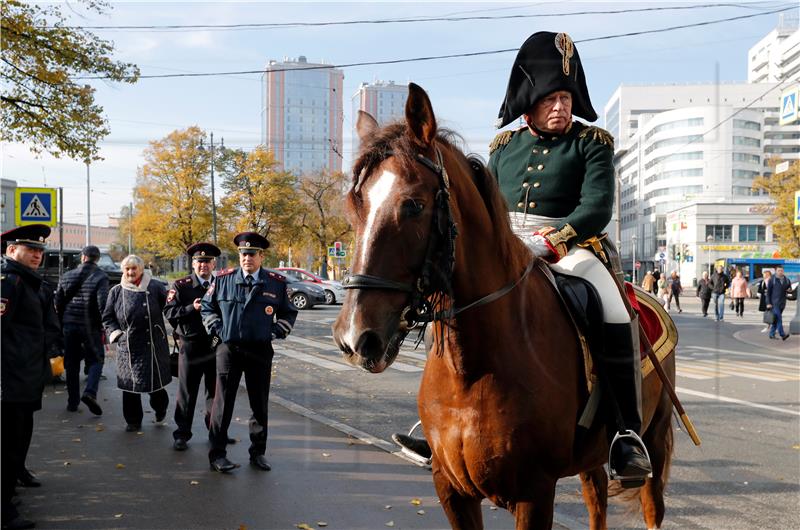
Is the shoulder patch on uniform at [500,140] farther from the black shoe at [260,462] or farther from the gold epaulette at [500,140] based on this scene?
the black shoe at [260,462]

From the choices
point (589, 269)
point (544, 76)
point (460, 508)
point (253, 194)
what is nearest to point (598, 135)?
point (544, 76)

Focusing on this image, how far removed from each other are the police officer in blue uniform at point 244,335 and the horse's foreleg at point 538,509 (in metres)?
3.98

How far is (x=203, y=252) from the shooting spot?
8.12 m

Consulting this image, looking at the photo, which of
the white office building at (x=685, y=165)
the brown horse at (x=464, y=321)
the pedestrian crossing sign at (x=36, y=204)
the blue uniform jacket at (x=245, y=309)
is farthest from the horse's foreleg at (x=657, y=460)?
the white office building at (x=685, y=165)

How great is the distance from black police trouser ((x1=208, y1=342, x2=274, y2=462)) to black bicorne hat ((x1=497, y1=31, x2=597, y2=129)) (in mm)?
3940

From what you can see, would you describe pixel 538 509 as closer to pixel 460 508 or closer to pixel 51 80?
pixel 460 508

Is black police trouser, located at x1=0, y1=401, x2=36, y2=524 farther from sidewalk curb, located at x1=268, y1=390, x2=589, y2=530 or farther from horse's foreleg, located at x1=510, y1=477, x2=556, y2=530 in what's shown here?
horse's foreleg, located at x1=510, y1=477, x2=556, y2=530

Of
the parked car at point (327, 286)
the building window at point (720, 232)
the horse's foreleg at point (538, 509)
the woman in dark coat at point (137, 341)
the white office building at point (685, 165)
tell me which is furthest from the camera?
the building window at point (720, 232)

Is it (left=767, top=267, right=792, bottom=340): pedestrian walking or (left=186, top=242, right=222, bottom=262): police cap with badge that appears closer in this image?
(left=186, top=242, right=222, bottom=262): police cap with badge

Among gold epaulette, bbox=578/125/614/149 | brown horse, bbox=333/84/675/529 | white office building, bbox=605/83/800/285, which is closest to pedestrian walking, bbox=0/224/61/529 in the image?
brown horse, bbox=333/84/675/529

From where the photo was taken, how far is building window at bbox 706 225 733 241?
190 ft

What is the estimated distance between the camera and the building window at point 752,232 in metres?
58.6

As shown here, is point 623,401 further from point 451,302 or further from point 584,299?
point 451,302

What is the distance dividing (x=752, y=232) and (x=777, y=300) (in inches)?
1774
